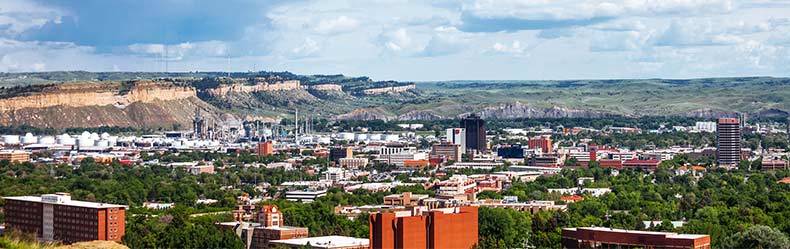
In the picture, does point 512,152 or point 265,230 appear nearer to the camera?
point 265,230

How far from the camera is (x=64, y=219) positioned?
66312 millimetres

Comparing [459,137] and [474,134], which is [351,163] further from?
[474,134]

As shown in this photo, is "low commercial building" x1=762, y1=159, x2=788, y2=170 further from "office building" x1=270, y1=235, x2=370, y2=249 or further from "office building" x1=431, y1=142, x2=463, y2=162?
"office building" x1=270, y1=235, x2=370, y2=249

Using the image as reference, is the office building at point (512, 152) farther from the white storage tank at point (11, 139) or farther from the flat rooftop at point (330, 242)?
the flat rooftop at point (330, 242)

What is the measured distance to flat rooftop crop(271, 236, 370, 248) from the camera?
54625 mm

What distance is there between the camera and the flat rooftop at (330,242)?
179 ft

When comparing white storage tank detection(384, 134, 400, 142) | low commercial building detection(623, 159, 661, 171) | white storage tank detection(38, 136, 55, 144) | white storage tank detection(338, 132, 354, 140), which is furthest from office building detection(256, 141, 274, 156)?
low commercial building detection(623, 159, 661, 171)

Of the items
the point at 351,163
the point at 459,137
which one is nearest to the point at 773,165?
the point at 351,163

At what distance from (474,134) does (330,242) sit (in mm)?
102088

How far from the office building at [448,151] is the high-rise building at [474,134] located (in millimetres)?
11082

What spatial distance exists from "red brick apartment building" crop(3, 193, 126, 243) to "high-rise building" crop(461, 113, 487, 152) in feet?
294

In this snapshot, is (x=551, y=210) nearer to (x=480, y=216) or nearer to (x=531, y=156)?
(x=480, y=216)

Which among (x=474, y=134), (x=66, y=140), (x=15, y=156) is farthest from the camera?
(x=66, y=140)

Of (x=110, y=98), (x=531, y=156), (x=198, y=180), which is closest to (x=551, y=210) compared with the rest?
(x=198, y=180)
